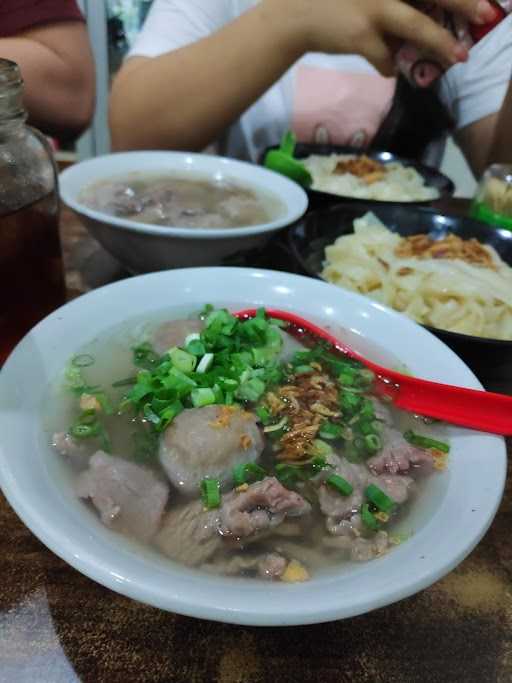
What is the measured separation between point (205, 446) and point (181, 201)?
93 cm

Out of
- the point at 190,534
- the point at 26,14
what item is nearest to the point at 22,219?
the point at 190,534

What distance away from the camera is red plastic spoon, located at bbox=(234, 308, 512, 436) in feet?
2.68

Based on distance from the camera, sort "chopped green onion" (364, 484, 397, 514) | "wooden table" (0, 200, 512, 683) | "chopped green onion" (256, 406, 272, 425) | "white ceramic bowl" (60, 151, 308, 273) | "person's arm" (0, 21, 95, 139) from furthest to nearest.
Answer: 1. "person's arm" (0, 21, 95, 139)
2. "white ceramic bowl" (60, 151, 308, 273)
3. "chopped green onion" (256, 406, 272, 425)
4. "chopped green onion" (364, 484, 397, 514)
5. "wooden table" (0, 200, 512, 683)

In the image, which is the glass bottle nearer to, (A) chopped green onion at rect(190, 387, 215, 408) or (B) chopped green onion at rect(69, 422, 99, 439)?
(B) chopped green onion at rect(69, 422, 99, 439)

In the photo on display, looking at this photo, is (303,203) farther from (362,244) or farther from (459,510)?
(459,510)

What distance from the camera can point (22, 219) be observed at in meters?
0.95

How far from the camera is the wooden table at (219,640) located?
2.12ft

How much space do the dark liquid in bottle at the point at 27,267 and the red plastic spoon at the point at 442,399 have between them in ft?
1.71

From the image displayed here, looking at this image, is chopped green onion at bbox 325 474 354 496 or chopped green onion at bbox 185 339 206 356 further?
chopped green onion at bbox 185 339 206 356

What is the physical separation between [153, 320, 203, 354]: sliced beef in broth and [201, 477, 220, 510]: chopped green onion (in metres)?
0.30

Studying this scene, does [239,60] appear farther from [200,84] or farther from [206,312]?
[206,312]

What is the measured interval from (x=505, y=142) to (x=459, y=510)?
6.92 ft

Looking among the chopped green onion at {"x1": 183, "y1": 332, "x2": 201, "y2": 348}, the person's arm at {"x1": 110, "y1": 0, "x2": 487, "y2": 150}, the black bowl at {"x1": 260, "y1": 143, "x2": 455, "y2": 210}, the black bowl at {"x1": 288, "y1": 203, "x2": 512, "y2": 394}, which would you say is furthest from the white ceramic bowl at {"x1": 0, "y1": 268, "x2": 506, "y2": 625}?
the person's arm at {"x1": 110, "y1": 0, "x2": 487, "y2": 150}

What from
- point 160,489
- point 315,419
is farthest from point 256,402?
point 160,489
